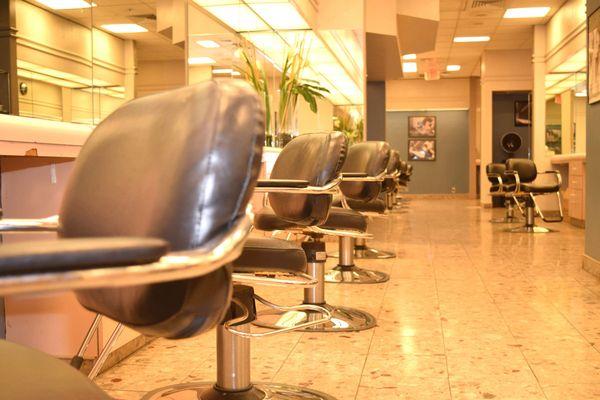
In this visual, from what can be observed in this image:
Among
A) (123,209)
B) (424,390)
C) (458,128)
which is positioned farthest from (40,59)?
(458,128)

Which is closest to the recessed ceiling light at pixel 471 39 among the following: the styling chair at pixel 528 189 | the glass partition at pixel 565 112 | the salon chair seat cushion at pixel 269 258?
the glass partition at pixel 565 112

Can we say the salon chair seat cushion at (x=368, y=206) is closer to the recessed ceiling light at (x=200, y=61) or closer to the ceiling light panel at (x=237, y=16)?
the recessed ceiling light at (x=200, y=61)

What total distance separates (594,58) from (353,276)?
2209 millimetres

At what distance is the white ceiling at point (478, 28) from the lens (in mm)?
10586

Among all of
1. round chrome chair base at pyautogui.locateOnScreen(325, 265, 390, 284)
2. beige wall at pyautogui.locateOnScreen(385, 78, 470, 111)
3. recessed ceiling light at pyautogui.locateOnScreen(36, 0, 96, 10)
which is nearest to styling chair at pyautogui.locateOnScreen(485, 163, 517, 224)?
round chrome chair base at pyautogui.locateOnScreen(325, 265, 390, 284)

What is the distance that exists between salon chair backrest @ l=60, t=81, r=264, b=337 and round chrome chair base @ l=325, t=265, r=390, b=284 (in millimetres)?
3414

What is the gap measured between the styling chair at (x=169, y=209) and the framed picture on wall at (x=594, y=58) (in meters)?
4.03

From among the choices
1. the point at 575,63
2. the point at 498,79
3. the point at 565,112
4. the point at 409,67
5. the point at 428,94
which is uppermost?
the point at 409,67

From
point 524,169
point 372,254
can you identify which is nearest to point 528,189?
point 524,169

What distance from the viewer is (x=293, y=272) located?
1.95 meters

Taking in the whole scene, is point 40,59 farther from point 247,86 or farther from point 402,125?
point 402,125

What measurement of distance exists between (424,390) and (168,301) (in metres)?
1.54

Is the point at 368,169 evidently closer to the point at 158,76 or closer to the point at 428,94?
the point at 158,76

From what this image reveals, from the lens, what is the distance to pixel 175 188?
1.02 meters
